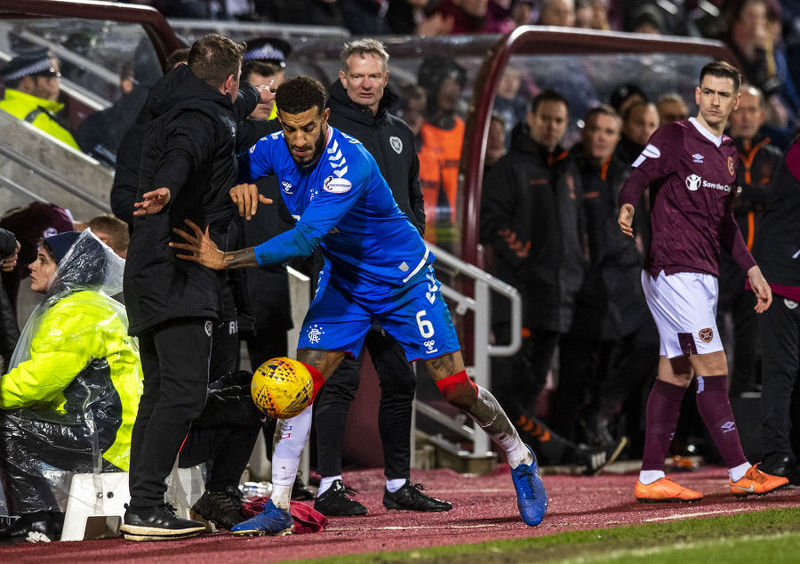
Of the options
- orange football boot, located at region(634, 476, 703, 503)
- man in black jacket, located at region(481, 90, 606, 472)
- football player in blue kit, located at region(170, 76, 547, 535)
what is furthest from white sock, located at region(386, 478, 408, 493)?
man in black jacket, located at region(481, 90, 606, 472)

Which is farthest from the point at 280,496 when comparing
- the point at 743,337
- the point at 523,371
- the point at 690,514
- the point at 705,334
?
the point at 743,337

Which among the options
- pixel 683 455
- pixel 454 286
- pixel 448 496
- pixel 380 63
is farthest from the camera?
pixel 683 455

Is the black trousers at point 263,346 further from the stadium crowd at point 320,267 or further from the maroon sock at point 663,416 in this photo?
the maroon sock at point 663,416

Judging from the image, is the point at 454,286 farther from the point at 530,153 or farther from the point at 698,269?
the point at 698,269

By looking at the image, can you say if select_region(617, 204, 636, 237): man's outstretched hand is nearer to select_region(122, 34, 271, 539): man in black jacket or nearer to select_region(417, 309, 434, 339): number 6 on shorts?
select_region(417, 309, 434, 339): number 6 on shorts

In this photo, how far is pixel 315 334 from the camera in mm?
6277

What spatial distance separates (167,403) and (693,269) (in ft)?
9.49

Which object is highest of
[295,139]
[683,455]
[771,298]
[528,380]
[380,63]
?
[380,63]

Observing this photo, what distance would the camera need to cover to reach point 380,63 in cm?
712

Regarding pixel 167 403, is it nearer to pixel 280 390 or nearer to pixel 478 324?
pixel 280 390

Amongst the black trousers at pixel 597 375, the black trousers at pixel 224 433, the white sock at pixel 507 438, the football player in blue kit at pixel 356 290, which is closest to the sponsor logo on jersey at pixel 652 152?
the football player in blue kit at pixel 356 290

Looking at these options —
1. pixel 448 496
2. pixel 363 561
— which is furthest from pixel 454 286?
pixel 363 561

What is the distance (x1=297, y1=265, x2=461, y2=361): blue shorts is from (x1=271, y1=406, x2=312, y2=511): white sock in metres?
0.35

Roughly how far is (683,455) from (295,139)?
5440 millimetres
